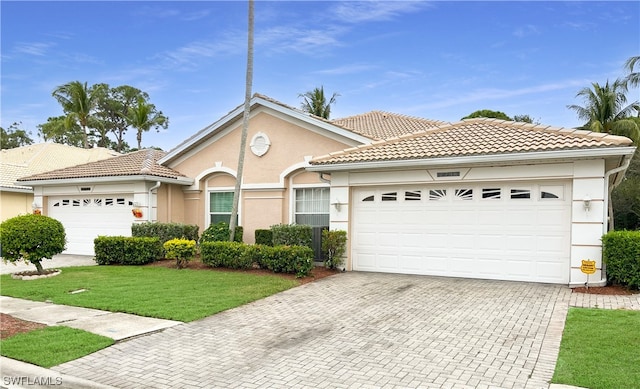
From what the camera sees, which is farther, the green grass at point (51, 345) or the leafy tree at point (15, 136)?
the leafy tree at point (15, 136)

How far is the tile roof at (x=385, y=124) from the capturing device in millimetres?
17234

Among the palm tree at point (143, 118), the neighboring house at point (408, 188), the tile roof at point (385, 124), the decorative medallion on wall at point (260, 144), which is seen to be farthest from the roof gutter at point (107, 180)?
the palm tree at point (143, 118)

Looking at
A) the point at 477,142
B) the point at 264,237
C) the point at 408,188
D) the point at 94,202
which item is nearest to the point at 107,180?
the point at 94,202

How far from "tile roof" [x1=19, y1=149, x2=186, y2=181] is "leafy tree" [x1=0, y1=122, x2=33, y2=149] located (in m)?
38.2

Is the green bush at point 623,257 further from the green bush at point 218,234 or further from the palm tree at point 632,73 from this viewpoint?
the palm tree at point 632,73

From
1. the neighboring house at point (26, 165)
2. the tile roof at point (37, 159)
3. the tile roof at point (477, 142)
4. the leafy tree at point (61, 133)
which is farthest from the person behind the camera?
the leafy tree at point (61, 133)

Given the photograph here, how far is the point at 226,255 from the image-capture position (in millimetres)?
12930

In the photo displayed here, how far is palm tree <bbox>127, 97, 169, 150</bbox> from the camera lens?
35.2 m

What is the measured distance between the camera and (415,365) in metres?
5.63

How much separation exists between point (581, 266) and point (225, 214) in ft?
38.0

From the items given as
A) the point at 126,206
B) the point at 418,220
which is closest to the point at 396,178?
the point at 418,220

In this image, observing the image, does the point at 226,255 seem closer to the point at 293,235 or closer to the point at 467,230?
the point at 293,235

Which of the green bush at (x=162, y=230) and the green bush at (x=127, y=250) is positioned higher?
the green bush at (x=162, y=230)

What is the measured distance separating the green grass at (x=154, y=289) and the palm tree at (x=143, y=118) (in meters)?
24.1
